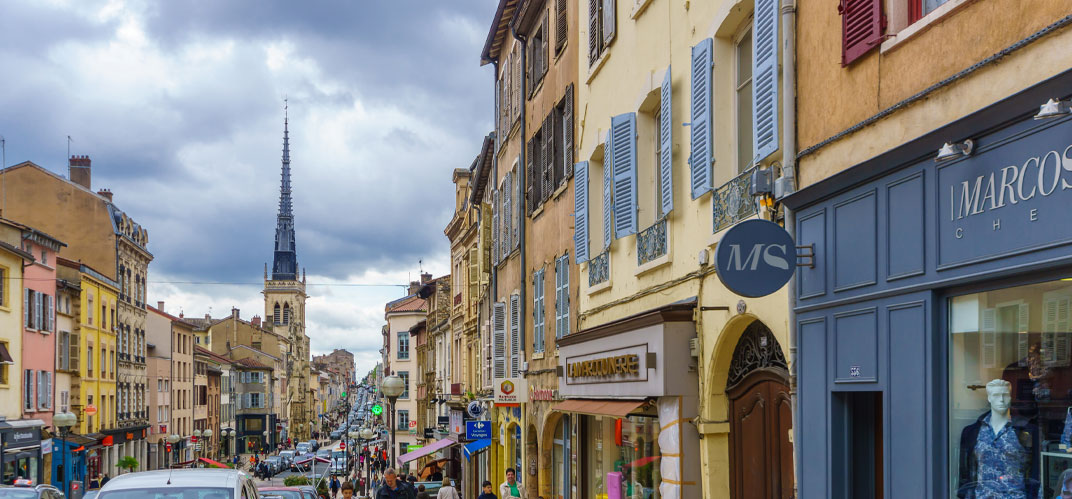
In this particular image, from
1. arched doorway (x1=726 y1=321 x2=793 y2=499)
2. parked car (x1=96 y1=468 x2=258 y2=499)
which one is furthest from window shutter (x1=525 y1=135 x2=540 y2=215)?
arched doorway (x1=726 y1=321 x2=793 y2=499)

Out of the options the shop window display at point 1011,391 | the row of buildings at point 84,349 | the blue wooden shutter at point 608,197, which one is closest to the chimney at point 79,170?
the row of buildings at point 84,349

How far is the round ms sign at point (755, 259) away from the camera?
29.0ft

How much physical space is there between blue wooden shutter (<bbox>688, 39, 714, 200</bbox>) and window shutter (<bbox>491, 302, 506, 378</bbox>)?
57.9 ft

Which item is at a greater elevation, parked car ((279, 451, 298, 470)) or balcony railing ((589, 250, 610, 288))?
balcony railing ((589, 250, 610, 288))

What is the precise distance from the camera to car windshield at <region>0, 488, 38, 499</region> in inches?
686

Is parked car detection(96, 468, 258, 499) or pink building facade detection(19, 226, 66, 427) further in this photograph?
pink building facade detection(19, 226, 66, 427)

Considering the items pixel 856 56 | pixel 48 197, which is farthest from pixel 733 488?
pixel 48 197

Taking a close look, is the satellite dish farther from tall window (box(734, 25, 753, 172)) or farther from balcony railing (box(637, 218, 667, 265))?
tall window (box(734, 25, 753, 172))

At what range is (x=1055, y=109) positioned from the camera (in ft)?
19.2

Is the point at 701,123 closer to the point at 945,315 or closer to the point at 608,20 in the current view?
the point at 945,315

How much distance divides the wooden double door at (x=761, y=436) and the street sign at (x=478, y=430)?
1858 centimetres

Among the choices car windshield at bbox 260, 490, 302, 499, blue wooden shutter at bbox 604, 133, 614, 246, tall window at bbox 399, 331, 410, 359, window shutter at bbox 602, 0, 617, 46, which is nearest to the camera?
blue wooden shutter at bbox 604, 133, 614, 246

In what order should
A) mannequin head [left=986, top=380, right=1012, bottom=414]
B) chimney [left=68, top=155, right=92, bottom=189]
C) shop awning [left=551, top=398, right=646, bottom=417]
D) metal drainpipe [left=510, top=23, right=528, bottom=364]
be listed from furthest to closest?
1. chimney [left=68, top=155, right=92, bottom=189]
2. metal drainpipe [left=510, top=23, right=528, bottom=364]
3. shop awning [left=551, top=398, right=646, bottom=417]
4. mannequin head [left=986, top=380, right=1012, bottom=414]

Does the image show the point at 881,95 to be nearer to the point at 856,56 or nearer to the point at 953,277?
the point at 856,56
